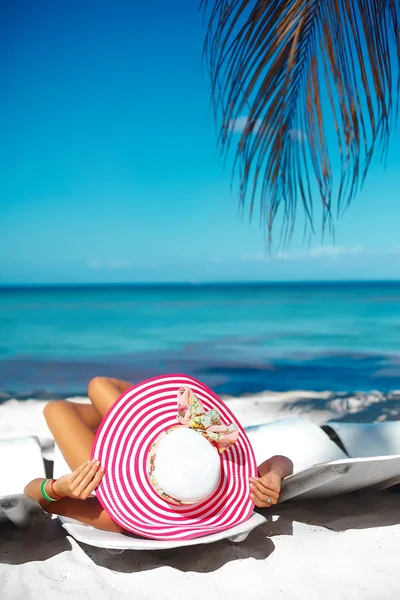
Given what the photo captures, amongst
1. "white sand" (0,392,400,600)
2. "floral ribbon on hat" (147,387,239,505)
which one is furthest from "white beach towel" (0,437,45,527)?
"floral ribbon on hat" (147,387,239,505)

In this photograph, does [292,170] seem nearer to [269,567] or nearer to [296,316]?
[269,567]

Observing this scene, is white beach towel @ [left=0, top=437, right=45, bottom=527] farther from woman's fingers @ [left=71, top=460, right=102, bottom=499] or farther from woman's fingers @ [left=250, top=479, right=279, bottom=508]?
woman's fingers @ [left=250, top=479, right=279, bottom=508]

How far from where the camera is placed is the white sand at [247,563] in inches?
53.7

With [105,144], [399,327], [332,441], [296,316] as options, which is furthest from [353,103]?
[105,144]

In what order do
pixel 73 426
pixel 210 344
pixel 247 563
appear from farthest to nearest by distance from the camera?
pixel 210 344
pixel 73 426
pixel 247 563

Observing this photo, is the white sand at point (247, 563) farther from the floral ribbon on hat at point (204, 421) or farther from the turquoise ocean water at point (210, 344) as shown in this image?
the turquoise ocean water at point (210, 344)

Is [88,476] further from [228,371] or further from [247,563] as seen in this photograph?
[228,371]

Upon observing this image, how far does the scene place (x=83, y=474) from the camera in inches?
54.8

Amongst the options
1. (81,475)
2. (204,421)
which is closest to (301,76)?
(204,421)

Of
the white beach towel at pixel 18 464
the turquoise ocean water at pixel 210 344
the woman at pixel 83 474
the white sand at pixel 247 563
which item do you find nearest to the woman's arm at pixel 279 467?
the woman at pixel 83 474

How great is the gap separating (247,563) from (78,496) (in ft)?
1.52

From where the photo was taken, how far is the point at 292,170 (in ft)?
6.69

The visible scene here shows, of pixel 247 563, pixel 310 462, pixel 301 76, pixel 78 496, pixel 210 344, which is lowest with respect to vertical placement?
pixel 210 344

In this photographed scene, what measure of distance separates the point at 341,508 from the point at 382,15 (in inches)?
57.4
